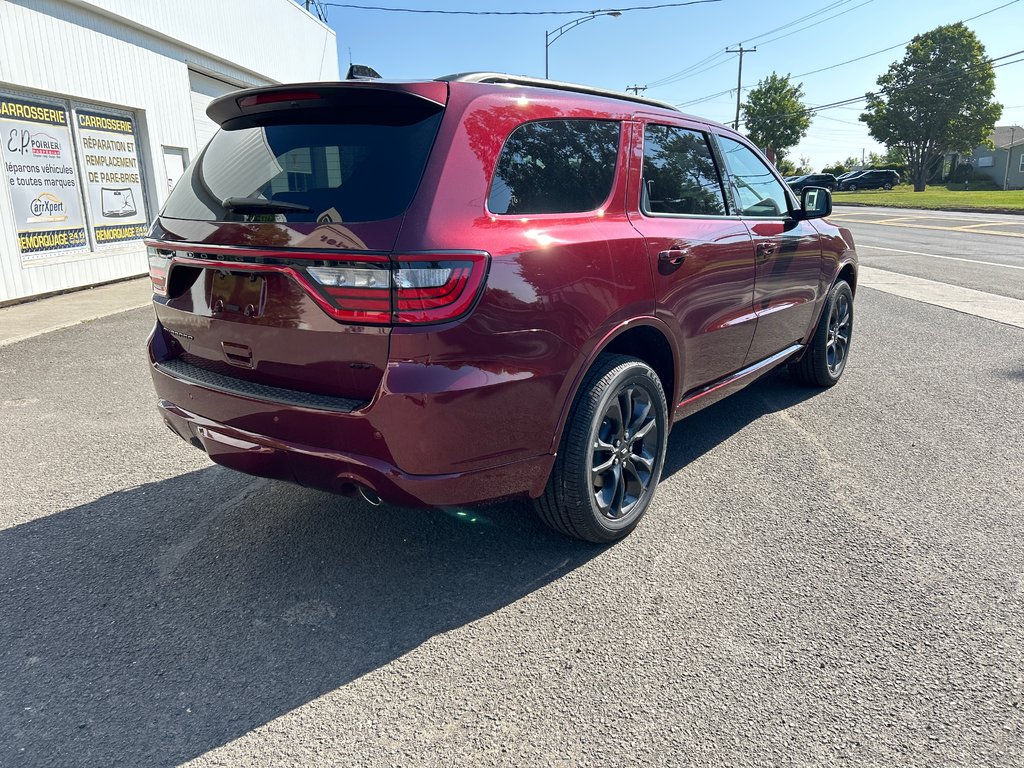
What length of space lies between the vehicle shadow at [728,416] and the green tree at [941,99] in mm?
64676

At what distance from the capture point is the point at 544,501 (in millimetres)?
2971

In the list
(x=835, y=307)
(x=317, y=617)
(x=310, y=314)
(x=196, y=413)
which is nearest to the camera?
(x=310, y=314)

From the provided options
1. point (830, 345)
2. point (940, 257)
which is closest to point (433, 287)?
point (830, 345)

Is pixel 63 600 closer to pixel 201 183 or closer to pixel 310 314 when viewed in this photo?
pixel 310 314

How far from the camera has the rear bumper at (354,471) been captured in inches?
96.6

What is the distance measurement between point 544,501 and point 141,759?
1.61 m

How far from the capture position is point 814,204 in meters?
4.76

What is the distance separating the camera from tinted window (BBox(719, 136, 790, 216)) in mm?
4113

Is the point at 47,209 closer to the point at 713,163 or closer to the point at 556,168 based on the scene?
the point at 713,163

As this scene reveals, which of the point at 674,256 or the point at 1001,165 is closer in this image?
the point at 674,256

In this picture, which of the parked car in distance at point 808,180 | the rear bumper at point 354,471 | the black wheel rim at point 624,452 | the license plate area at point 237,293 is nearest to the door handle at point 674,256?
the black wheel rim at point 624,452

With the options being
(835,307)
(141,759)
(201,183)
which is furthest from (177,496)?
(835,307)

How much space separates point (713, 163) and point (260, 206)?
246cm

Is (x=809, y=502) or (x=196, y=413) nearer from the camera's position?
(x=196, y=413)
